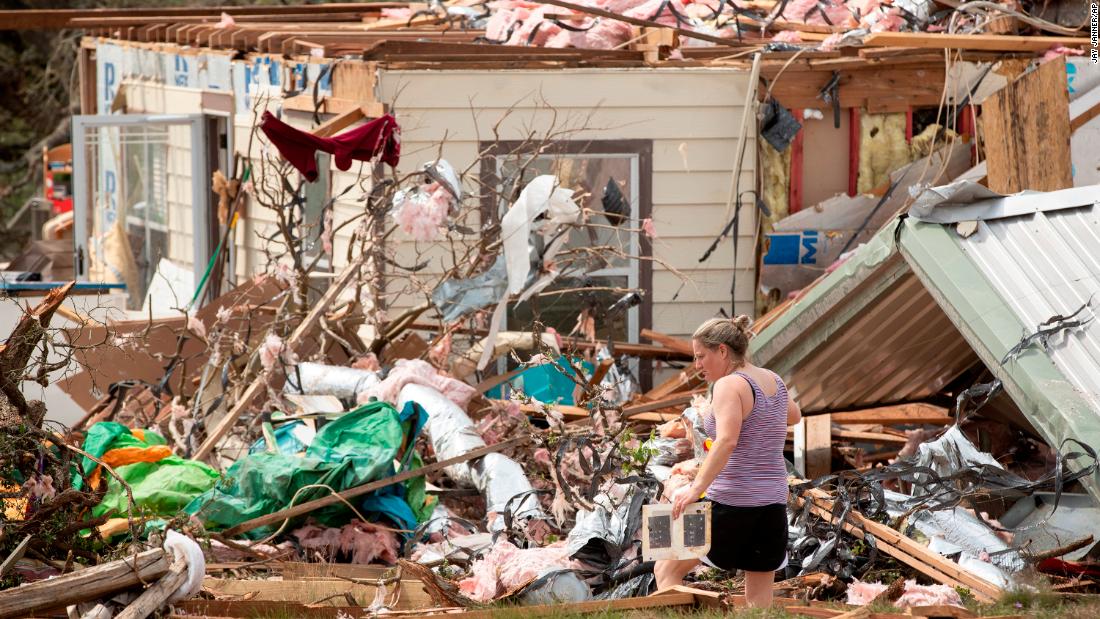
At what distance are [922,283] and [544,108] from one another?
3.59 metres

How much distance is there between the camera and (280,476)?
7270 millimetres

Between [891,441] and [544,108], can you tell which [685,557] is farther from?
[544,108]

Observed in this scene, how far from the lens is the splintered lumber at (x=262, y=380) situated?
8.21 m

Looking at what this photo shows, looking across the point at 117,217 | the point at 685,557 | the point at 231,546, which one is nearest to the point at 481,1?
the point at 117,217

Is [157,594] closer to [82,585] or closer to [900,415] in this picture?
[82,585]

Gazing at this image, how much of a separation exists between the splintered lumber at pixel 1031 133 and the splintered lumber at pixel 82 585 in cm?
572

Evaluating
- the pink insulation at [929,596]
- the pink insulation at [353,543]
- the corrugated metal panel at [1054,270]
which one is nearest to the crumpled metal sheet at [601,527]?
the pink insulation at [353,543]

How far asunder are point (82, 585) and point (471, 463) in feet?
8.81

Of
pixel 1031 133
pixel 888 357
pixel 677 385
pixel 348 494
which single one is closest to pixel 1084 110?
pixel 1031 133

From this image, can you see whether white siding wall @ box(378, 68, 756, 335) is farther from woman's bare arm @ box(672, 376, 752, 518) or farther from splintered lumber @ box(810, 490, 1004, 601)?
woman's bare arm @ box(672, 376, 752, 518)

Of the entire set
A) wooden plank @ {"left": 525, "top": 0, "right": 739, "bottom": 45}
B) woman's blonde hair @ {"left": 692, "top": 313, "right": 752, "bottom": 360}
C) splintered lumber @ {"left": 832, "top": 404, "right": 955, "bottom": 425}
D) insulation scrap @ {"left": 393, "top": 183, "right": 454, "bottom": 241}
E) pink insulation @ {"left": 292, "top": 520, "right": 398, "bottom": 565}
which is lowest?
pink insulation @ {"left": 292, "top": 520, "right": 398, "bottom": 565}

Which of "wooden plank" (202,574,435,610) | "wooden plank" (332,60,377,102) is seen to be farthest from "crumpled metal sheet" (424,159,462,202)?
"wooden plank" (202,574,435,610)

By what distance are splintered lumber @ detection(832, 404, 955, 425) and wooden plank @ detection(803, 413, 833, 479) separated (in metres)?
0.57

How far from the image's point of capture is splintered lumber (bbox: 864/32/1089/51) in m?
9.87
